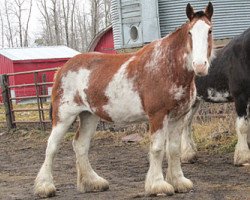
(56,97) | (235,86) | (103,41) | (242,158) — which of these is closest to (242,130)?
(242,158)

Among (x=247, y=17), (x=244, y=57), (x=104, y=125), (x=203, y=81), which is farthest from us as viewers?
(x=247, y=17)

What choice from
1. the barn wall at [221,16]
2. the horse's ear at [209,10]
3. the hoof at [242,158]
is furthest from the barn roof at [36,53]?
the horse's ear at [209,10]

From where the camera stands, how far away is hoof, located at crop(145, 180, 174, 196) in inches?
204

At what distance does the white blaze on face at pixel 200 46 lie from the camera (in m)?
4.68

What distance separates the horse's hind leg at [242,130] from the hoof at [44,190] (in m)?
2.62

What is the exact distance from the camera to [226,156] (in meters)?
7.88

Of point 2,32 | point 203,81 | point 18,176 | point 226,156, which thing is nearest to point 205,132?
point 226,156

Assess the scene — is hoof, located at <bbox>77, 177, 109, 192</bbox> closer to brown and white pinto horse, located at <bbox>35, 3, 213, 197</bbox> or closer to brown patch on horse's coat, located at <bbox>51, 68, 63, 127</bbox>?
brown and white pinto horse, located at <bbox>35, 3, 213, 197</bbox>

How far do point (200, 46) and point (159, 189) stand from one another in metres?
1.50

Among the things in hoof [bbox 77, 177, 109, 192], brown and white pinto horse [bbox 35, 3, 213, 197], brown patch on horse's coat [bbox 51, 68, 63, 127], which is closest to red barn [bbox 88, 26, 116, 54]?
brown patch on horse's coat [bbox 51, 68, 63, 127]

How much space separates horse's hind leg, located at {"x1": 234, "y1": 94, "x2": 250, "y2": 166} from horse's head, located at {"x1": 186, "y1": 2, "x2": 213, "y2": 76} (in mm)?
1865

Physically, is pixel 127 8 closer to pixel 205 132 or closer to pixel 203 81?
pixel 205 132

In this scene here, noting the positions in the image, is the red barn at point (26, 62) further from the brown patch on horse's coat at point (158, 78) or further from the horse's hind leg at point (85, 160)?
the brown patch on horse's coat at point (158, 78)

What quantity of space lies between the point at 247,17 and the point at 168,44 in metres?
12.4
